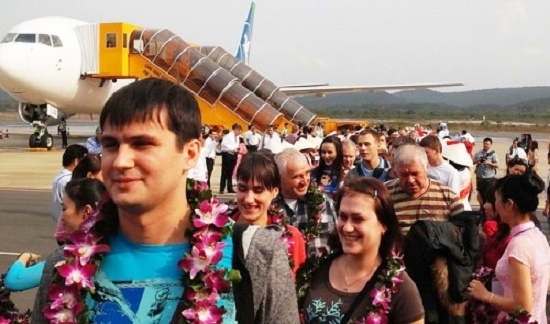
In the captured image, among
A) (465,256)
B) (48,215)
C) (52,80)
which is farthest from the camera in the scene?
(52,80)

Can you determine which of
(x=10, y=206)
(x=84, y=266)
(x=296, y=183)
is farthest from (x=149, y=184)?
(x=10, y=206)

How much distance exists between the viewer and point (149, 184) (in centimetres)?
187

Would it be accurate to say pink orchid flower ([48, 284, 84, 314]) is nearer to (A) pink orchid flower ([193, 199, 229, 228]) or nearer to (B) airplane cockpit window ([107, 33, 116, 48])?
(A) pink orchid flower ([193, 199, 229, 228])

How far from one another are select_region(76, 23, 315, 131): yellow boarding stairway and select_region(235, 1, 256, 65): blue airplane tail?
20.3 meters

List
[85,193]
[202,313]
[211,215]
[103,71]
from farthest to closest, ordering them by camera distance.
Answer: [103,71] < [85,193] < [211,215] < [202,313]

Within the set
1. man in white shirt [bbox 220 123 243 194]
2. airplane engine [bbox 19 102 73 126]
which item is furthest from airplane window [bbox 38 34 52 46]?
man in white shirt [bbox 220 123 243 194]

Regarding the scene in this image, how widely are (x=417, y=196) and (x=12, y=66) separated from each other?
2330cm

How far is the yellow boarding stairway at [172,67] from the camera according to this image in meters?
26.2

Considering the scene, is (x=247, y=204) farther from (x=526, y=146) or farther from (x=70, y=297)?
(x=526, y=146)

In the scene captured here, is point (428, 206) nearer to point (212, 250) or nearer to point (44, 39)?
point (212, 250)

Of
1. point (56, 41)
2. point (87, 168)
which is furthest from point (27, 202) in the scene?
point (56, 41)

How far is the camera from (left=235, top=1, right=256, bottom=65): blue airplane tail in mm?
47969

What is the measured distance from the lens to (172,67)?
2703cm

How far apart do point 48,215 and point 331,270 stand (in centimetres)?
1122
